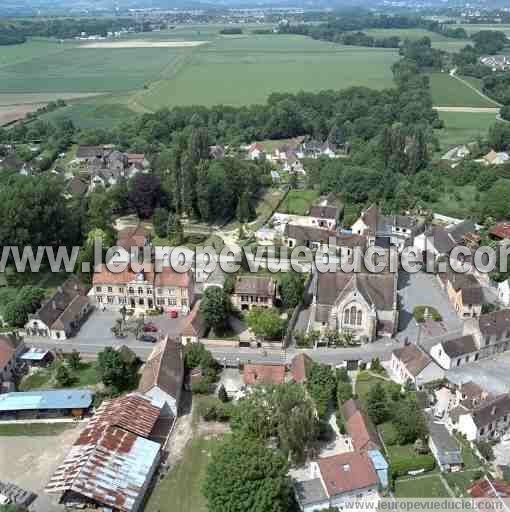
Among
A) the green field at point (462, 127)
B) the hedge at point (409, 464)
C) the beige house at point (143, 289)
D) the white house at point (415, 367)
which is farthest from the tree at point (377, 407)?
the green field at point (462, 127)

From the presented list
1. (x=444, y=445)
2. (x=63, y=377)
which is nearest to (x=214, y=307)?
(x=63, y=377)

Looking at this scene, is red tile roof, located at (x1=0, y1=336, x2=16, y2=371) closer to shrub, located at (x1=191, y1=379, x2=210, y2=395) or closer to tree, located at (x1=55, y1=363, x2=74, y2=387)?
tree, located at (x1=55, y1=363, x2=74, y2=387)

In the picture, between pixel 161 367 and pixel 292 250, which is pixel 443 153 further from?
pixel 161 367

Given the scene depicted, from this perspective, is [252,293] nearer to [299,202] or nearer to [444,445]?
[444,445]

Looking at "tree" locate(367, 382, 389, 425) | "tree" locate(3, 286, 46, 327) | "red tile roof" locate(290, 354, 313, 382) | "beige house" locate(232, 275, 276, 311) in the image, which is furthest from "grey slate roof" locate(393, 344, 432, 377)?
"tree" locate(3, 286, 46, 327)

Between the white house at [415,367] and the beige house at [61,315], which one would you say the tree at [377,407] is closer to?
the white house at [415,367]

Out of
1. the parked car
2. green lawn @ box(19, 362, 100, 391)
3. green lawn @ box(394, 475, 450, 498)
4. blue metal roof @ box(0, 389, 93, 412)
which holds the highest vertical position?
green lawn @ box(394, 475, 450, 498)
